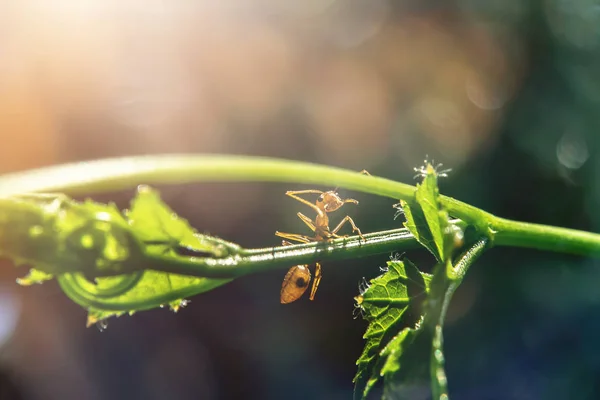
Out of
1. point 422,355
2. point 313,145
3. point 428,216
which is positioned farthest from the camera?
point 313,145

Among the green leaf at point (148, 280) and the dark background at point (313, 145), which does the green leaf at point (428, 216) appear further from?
the dark background at point (313, 145)

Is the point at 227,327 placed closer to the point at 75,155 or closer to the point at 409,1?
the point at 75,155

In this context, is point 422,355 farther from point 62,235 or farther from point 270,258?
point 62,235

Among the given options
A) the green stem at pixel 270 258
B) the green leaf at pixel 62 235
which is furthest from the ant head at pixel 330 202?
the green leaf at pixel 62 235

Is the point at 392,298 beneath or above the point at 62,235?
beneath

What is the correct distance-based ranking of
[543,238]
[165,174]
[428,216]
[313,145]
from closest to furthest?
1. [165,174]
2. [428,216]
3. [543,238]
4. [313,145]

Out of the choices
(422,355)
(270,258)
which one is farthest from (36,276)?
(422,355)
